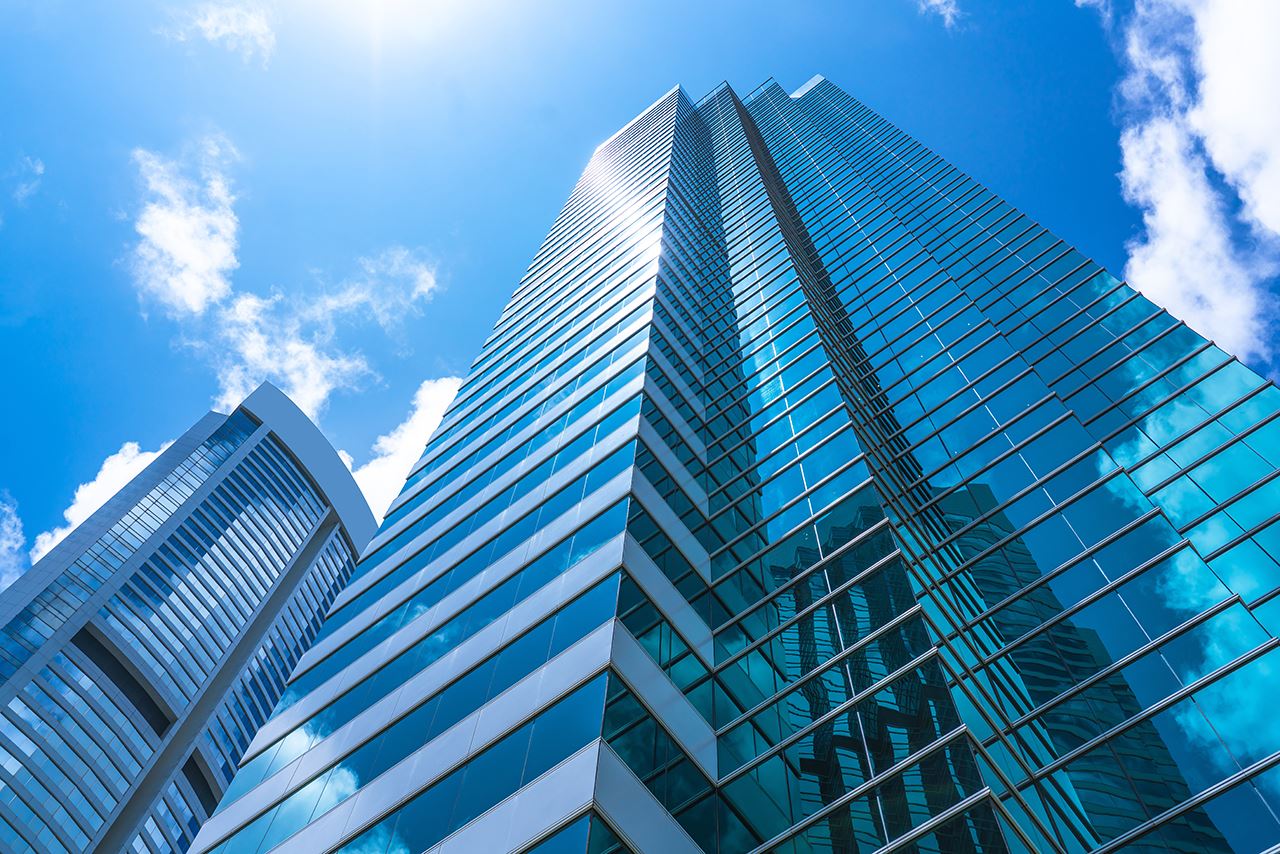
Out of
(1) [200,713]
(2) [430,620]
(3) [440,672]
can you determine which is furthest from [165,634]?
(3) [440,672]

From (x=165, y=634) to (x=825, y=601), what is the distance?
84.3 m

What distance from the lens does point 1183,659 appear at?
48.3 feet

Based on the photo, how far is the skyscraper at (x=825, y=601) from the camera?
12875mm

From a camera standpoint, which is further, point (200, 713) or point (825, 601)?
point (200, 713)

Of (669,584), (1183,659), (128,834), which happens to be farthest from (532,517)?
(128,834)

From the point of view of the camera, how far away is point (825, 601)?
16.2m

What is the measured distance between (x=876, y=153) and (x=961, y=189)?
12.5 m

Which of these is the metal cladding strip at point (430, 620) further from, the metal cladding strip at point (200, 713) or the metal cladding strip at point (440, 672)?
the metal cladding strip at point (200, 713)

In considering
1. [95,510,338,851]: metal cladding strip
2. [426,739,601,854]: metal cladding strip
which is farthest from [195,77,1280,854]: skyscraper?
[95,510,338,851]: metal cladding strip

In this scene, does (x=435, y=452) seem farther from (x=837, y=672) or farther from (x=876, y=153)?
(x=876, y=153)

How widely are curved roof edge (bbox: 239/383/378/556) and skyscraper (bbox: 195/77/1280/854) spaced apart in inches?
3552

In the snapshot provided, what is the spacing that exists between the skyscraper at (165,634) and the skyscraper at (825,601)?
54.4 m

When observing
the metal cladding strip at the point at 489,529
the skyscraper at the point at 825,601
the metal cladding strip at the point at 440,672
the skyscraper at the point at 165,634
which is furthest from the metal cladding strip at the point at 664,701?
A: the skyscraper at the point at 165,634

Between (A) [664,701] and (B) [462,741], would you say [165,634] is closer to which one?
(B) [462,741]
